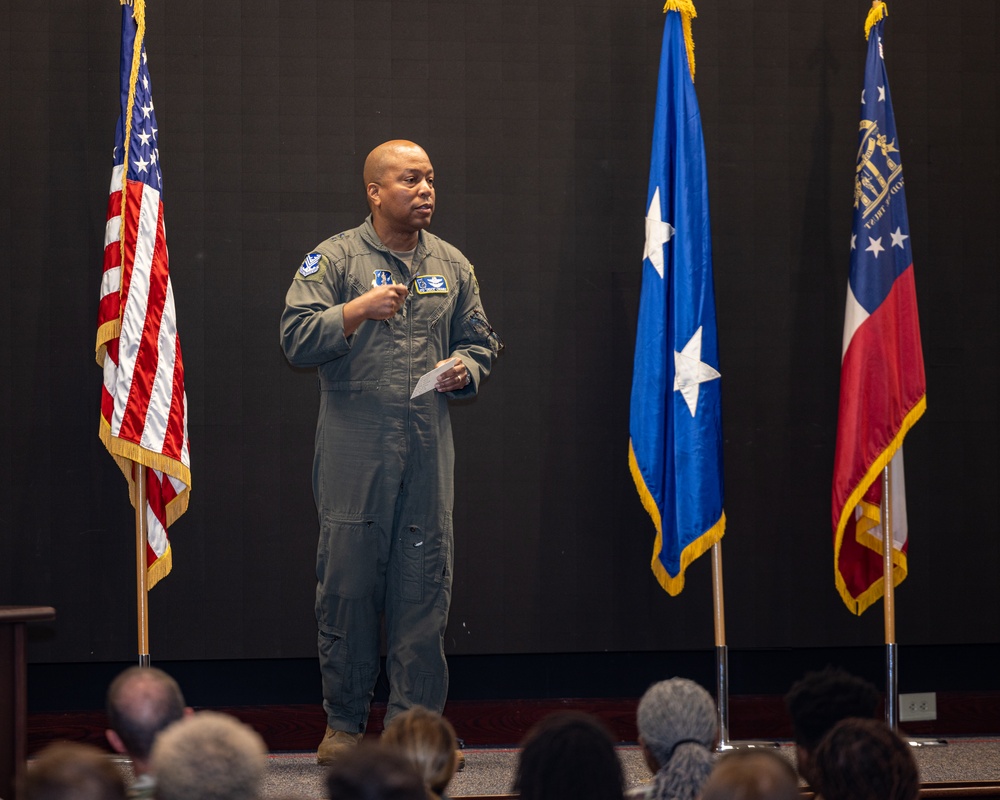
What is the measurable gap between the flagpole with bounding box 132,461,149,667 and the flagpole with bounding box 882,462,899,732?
235 cm

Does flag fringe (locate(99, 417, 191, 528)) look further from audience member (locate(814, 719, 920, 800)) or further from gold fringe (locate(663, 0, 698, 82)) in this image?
audience member (locate(814, 719, 920, 800))

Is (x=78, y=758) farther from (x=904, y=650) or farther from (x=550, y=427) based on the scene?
(x=904, y=650)

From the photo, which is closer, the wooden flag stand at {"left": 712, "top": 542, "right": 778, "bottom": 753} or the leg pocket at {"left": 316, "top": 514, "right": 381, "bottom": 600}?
the leg pocket at {"left": 316, "top": 514, "right": 381, "bottom": 600}

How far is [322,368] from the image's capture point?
3592 mm

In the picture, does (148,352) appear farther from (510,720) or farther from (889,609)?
(889,609)

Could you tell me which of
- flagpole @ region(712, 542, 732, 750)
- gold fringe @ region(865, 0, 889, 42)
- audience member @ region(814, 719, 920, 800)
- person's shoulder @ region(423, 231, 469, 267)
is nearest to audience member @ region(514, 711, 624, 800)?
audience member @ region(814, 719, 920, 800)

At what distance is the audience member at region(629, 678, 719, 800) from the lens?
1.88m

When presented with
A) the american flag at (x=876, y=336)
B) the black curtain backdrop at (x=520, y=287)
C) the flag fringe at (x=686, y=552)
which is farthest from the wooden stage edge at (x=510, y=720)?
the american flag at (x=876, y=336)

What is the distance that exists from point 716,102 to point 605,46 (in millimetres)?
446

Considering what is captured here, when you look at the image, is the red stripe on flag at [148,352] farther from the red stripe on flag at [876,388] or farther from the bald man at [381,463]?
the red stripe on flag at [876,388]

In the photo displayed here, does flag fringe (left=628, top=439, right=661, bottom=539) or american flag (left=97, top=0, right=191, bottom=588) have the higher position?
american flag (left=97, top=0, right=191, bottom=588)

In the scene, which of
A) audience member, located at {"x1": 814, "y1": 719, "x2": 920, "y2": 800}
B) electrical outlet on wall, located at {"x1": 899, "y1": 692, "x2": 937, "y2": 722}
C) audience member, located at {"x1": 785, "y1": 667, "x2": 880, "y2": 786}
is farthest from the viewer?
electrical outlet on wall, located at {"x1": 899, "y1": 692, "x2": 937, "y2": 722}

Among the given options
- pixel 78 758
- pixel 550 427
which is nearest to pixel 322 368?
pixel 550 427

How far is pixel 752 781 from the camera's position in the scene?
5.12 feet
